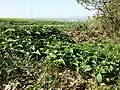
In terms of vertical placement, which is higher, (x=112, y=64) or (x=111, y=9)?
(x=111, y=9)

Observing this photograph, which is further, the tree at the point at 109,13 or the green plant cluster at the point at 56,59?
the tree at the point at 109,13

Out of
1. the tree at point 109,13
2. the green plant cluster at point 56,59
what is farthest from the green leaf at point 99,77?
the tree at point 109,13

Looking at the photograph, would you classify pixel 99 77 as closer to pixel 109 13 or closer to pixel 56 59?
A: pixel 56 59

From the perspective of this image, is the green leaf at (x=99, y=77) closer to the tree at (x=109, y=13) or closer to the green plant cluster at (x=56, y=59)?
the green plant cluster at (x=56, y=59)

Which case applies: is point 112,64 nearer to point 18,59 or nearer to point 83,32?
point 18,59

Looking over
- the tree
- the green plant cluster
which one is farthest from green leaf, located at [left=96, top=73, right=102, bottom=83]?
the tree

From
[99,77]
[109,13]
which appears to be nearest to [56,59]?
[99,77]

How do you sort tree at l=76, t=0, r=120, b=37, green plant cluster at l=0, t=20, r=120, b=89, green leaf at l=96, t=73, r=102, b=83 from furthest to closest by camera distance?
tree at l=76, t=0, r=120, b=37, green plant cluster at l=0, t=20, r=120, b=89, green leaf at l=96, t=73, r=102, b=83

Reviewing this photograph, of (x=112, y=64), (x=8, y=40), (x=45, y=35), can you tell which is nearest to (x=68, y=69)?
(x=112, y=64)

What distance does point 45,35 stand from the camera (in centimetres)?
782

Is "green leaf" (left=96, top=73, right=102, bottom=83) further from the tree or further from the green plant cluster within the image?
the tree

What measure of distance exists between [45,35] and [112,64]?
3.33m

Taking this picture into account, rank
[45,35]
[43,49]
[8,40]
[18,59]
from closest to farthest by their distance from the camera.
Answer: [18,59], [43,49], [8,40], [45,35]

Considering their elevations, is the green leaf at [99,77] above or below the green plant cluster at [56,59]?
below
